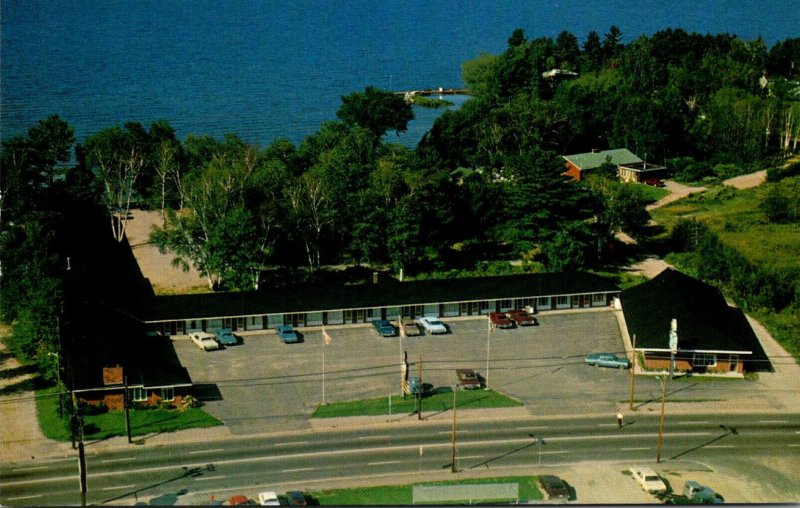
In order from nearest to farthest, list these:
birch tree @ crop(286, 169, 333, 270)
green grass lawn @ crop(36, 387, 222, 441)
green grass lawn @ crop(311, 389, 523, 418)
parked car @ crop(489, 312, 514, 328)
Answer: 1. green grass lawn @ crop(36, 387, 222, 441)
2. green grass lawn @ crop(311, 389, 523, 418)
3. parked car @ crop(489, 312, 514, 328)
4. birch tree @ crop(286, 169, 333, 270)

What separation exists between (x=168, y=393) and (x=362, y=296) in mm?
15397

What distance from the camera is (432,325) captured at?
193 feet

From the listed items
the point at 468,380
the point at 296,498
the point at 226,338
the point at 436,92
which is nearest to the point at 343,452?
the point at 296,498

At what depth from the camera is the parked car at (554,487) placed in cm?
4016

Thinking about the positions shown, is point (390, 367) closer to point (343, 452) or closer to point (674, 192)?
point (343, 452)

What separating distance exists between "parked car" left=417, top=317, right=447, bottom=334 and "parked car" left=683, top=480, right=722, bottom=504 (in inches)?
815

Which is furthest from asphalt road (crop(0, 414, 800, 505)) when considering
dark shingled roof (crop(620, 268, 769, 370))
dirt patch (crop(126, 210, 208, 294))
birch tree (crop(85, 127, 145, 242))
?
birch tree (crop(85, 127, 145, 242))

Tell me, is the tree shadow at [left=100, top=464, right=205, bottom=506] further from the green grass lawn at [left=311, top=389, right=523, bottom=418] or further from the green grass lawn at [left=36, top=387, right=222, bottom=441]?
the green grass lawn at [left=311, top=389, right=523, bottom=418]

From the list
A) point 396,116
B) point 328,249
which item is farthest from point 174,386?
point 396,116

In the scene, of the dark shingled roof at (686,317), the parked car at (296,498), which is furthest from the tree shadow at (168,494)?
the dark shingled roof at (686,317)

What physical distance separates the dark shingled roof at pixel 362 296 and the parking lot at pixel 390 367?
5.22ft

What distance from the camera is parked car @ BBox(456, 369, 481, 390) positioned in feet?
168

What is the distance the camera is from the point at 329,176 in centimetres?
7250

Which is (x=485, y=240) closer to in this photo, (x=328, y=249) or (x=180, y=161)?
(x=328, y=249)
